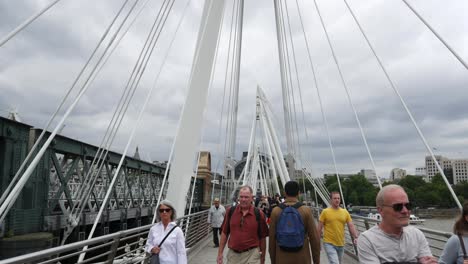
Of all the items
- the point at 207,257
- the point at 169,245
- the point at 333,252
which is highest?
the point at 169,245

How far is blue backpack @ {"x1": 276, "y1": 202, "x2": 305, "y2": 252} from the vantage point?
3957mm

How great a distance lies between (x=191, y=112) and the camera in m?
8.73

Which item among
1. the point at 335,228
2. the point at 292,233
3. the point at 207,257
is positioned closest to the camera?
the point at 292,233

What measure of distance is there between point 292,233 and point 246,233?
819mm

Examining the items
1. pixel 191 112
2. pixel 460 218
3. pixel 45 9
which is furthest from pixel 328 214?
pixel 45 9

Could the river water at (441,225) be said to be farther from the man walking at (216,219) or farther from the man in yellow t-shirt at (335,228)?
the man in yellow t-shirt at (335,228)

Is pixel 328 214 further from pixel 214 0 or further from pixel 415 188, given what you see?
pixel 415 188

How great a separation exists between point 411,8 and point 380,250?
665 cm

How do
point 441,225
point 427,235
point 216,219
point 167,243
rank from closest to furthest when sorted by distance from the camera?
point 167,243 → point 427,235 → point 216,219 → point 441,225

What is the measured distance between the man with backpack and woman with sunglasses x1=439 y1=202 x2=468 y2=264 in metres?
1.31

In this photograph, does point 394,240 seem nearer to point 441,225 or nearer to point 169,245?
point 169,245

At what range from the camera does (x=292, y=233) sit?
13.0 feet

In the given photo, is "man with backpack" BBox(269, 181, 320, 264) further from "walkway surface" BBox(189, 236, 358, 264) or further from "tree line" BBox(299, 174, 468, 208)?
"tree line" BBox(299, 174, 468, 208)

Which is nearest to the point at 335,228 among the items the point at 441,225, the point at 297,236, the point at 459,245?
the point at 297,236
